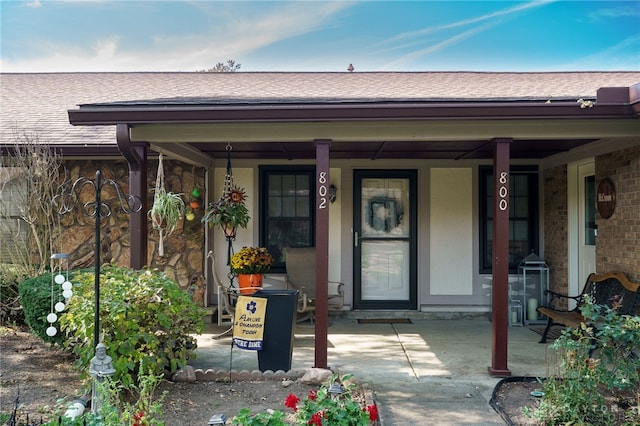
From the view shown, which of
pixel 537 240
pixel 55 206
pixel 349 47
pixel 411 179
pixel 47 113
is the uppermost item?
pixel 349 47

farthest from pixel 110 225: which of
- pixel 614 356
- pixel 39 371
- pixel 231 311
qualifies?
pixel 614 356

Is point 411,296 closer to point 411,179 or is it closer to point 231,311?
point 411,179

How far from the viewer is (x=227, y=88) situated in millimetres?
8383

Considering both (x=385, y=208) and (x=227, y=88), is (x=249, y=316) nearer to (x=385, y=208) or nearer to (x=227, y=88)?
(x=385, y=208)

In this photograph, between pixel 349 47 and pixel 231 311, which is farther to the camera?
pixel 349 47

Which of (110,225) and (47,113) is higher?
(47,113)

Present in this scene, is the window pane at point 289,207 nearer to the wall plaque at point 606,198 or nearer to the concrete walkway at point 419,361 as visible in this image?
the concrete walkway at point 419,361

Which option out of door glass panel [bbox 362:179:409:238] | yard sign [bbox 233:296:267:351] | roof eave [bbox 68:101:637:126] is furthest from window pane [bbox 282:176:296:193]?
yard sign [bbox 233:296:267:351]

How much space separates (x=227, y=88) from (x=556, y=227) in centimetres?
558

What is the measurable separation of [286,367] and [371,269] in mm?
3324

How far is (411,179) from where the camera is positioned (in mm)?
7746

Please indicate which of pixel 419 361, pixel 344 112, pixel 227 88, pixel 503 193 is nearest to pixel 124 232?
pixel 227 88

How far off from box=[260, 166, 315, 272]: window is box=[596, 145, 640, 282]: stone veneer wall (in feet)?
12.7

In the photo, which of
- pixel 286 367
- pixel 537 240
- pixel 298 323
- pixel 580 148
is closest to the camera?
pixel 286 367
